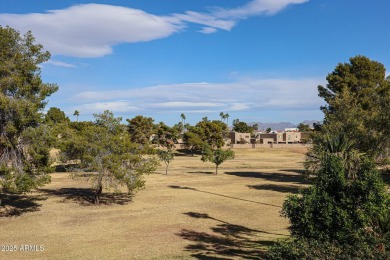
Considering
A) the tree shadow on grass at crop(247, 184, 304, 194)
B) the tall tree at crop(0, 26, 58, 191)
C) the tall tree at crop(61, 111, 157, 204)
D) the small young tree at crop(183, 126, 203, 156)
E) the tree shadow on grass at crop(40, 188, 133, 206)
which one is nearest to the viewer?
the tall tree at crop(0, 26, 58, 191)

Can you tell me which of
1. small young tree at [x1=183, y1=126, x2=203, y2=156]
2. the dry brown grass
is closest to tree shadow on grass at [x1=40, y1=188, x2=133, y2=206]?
the dry brown grass

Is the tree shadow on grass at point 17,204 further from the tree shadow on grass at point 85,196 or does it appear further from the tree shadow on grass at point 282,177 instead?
the tree shadow on grass at point 282,177

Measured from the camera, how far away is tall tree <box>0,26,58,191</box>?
71.9ft

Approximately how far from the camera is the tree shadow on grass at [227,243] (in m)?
16.2

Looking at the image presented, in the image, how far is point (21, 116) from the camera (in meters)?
22.1

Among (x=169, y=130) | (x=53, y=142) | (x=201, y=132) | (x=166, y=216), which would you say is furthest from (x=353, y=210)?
(x=169, y=130)

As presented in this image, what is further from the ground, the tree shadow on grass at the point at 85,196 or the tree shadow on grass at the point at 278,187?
the tree shadow on grass at the point at 278,187

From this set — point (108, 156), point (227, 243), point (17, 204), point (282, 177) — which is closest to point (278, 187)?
point (282, 177)

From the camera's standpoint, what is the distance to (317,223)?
11.7 m

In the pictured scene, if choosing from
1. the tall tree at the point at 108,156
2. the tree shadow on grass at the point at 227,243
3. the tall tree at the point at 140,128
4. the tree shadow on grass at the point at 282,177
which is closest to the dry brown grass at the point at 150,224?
the tree shadow on grass at the point at 227,243

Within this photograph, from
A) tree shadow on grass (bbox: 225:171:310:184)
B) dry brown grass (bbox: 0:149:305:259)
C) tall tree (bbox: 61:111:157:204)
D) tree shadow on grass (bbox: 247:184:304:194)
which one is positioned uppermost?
tall tree (bbox: 61:111:157:204)

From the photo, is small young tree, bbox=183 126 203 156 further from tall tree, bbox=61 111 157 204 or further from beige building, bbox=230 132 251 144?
tall tree, bbox=61 111 157 204

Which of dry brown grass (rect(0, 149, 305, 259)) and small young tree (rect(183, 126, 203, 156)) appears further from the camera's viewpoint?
small young tree (rect(183, 126, 203, 156))

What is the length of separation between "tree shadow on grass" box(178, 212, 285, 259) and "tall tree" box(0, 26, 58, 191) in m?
10.8
